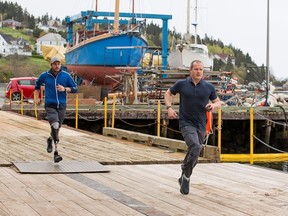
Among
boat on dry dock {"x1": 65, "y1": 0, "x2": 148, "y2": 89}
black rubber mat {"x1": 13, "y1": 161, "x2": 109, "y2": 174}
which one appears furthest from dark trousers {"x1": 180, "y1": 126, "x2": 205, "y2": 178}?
boat on dry dock {"x1": 65, "y1": 0, "x2": 148, "y2": 89}

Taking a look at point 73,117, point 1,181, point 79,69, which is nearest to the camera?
point 1,181

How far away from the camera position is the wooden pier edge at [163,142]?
39.1 feet

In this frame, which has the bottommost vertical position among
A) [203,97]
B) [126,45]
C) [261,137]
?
[261,137]

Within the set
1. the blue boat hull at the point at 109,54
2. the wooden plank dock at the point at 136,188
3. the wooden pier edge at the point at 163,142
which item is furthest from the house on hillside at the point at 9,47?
the wooden plank dock at the point at 136,188

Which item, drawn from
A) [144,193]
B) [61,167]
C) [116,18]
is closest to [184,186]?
[144,193]

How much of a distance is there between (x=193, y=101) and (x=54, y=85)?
3.27 m

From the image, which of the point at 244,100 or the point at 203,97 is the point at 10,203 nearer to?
the point at 203,97

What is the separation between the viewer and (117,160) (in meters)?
11.4

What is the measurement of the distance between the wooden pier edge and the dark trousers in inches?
147

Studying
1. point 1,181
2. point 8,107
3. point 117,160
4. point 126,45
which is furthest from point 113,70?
point 1,181

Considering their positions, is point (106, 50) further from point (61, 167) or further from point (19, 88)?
point (61, 167)

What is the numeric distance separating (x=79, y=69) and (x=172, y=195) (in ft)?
126

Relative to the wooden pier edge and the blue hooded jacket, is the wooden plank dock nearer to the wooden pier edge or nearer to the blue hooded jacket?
the wooden pier edge

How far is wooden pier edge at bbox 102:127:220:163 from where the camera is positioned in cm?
1193
